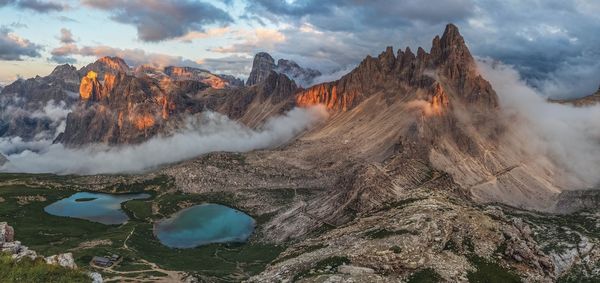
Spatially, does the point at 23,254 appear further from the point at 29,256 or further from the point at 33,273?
the point at 33,273

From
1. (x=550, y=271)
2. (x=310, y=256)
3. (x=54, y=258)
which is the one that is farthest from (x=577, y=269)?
(x=54, y=258)

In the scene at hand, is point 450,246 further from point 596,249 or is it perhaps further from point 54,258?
point 54,258

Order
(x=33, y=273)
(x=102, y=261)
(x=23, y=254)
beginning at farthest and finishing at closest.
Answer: (x=102, y=261) < (x=23, y=254) < (x=33, y=273)

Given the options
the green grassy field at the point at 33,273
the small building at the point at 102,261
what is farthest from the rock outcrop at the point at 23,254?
the small building at the point at 102,261

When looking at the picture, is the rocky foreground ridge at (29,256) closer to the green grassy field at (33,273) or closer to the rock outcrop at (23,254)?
the rock outcrop at (23,254)

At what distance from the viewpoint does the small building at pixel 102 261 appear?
180 m

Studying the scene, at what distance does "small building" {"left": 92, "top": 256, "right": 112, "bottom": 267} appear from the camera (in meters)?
180

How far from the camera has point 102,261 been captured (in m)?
182

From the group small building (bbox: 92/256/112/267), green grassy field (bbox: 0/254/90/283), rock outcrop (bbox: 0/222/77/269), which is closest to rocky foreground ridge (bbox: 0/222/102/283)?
rock outcrop (bbox: 0/222/77/269)

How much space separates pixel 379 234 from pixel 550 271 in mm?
39554

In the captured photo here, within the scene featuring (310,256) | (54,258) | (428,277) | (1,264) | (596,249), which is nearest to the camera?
(1,264)

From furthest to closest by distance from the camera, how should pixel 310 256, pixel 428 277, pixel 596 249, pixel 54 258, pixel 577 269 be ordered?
1. pixel 596 249
2. pixel 577 269
3. pixel 310 256
4. pixel 428 277
5. pixel 54 258

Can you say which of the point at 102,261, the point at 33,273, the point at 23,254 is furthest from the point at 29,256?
the point at 102,261

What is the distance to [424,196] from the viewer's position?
6708 inches
